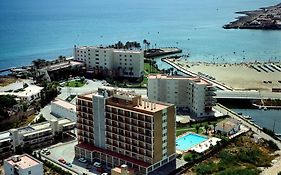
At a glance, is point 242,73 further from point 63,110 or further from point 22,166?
point 22,166

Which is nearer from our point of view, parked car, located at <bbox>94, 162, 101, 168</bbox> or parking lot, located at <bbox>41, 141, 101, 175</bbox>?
parking lot, located at <bbox>41, 141, 101, 175</bbox>

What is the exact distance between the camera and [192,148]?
31.3 m

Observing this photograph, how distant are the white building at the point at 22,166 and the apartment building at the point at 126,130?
535cm

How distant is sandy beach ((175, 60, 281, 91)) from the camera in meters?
49.5

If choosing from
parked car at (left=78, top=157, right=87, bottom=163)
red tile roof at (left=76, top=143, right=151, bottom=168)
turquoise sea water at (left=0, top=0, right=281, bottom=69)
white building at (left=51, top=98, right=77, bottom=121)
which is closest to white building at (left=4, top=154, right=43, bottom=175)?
parked car at (left=78, top=157, right=87, bottom=163)

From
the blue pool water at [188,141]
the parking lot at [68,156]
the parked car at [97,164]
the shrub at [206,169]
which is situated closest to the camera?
the shrub at [206,169]

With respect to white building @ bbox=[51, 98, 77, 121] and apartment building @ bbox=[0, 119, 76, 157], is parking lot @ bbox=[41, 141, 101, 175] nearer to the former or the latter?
apartment building @ bbox=[0, 119, 76, 157]

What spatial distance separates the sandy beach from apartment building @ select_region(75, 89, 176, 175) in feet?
76.4

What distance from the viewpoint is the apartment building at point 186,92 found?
128 feet

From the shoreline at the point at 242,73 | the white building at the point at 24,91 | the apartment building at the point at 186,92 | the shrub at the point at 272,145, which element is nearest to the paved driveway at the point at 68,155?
the white building at the point at 24,91

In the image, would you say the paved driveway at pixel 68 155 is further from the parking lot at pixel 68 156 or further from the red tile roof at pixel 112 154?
the red tile roof at pixel 112 154

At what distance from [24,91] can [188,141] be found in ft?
60.9

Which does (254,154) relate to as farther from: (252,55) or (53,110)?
(252,55)

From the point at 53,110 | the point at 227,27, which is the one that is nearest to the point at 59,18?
the point at 227,27
